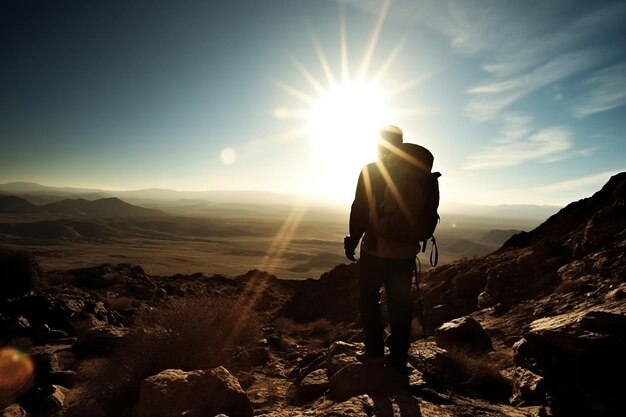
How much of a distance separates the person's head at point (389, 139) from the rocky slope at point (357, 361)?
190 centimetres

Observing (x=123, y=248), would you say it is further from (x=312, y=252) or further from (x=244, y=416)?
(x=244, y=416)

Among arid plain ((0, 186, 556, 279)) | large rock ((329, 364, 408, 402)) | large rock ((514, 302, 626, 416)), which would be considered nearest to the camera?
large rock ((514, 302, 626, 416))

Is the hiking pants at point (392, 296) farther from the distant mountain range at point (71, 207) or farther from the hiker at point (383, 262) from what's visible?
the distant mountain range at point (71, 207)

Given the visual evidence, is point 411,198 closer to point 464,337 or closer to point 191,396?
point 191,396

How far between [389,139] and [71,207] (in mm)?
184703

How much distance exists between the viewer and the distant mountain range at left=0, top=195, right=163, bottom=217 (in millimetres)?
141750

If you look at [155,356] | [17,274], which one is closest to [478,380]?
[155,356]

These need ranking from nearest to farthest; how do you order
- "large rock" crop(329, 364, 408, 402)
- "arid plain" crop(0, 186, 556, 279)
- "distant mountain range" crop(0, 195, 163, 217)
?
"large rock" crop(329, 364, 408, 402) < "arid plain" crop(0, 186, 556, 279) < "distant mountain range" crop(0, 195, 163, 217)

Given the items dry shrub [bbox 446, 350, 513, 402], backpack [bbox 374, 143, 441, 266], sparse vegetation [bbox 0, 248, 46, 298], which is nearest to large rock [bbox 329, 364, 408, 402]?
dry shrub [bbox 446, 350, 513, 402]

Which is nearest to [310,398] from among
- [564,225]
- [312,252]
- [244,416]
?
[244,416]

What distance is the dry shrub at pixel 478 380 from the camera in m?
3.48

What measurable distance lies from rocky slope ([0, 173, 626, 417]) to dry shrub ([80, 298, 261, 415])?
16 millimetres

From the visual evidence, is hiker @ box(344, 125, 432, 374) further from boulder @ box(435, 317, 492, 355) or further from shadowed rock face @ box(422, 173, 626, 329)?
shadowed rock face @ box(422, 173, 626, 329)

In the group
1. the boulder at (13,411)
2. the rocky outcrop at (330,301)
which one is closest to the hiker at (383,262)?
the boulder at (13,411)
